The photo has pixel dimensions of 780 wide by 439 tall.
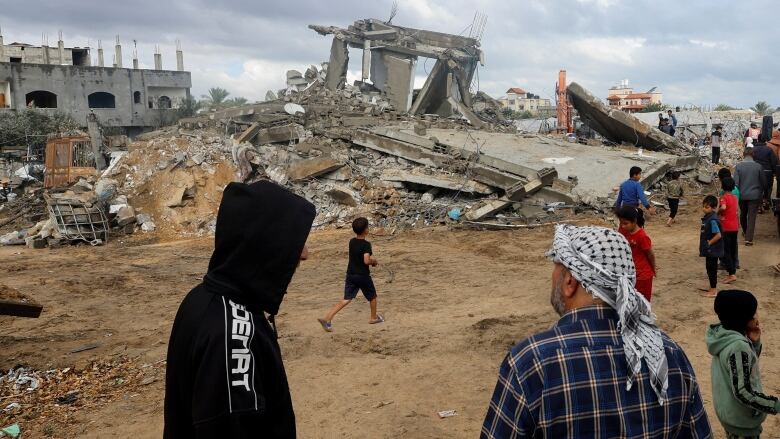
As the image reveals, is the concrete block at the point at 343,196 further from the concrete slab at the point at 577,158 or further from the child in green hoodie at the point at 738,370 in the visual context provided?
the child in green hoodie at the point at 738,370

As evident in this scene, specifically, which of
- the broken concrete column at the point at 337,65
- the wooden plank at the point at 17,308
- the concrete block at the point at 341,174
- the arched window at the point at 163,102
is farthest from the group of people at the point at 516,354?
the arched window at the point at 163,102

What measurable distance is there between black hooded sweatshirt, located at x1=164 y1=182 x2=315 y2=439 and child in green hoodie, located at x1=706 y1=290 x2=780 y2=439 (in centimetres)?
230

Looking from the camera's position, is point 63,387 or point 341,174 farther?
point 341,174

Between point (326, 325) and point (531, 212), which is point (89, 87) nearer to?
point (531, 212)

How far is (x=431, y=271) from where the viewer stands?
10078mm

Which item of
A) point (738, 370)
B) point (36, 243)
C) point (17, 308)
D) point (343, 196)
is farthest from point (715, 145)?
point (17, 308)

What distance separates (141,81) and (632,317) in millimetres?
40123

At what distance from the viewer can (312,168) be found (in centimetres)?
1542

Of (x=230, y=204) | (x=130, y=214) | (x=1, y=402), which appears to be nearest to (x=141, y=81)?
(x=130, y=214)

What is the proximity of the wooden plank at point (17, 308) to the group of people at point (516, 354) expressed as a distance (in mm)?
3797

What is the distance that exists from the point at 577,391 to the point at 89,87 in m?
38.7

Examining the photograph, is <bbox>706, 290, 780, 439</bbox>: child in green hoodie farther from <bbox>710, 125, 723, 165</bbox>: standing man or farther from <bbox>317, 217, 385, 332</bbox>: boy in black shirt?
<bbox>710, 125, 723, 165</bbox>: standing man

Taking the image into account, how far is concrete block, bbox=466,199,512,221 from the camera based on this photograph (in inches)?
516

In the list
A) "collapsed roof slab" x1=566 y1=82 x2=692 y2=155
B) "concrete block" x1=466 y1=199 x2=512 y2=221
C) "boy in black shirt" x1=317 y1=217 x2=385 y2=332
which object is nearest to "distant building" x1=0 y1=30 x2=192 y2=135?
"collapsed roof slab" x1=566 y1=82 x2=692 y2=155
